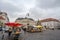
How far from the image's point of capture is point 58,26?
116812mm

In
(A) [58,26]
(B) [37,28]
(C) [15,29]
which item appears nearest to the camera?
(C) [15,29]

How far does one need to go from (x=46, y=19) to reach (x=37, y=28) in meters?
62.8

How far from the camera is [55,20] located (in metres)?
124

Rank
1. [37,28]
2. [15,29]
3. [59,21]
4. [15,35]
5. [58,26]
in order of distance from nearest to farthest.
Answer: [15,35]
[15,29]
[37,28]
[58,26]
[59,21]

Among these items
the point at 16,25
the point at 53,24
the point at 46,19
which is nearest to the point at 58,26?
the point at 53,24

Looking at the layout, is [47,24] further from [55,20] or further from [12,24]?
[12,24]

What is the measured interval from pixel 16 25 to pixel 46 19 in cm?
9659

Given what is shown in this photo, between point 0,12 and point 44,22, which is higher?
point 0,12

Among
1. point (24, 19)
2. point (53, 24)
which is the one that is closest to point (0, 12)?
point (24, 19)

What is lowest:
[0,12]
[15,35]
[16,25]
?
[15,35]

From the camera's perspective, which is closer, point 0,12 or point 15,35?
point 15,35

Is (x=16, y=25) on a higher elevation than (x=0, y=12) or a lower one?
lower

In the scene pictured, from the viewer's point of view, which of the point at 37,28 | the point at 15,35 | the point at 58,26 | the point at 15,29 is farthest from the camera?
the point at 58,26

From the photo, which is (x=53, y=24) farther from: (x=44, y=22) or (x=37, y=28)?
(x=37, y=28)
